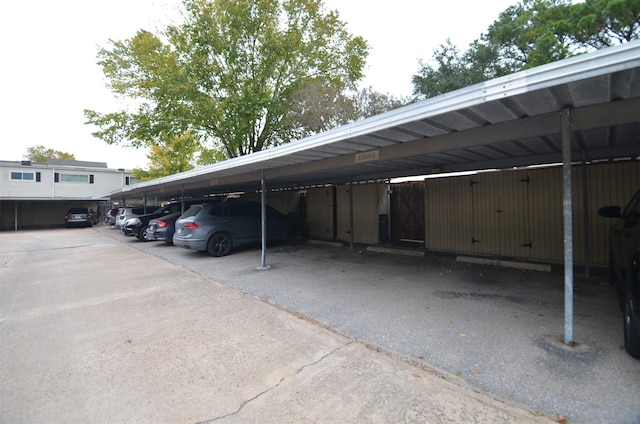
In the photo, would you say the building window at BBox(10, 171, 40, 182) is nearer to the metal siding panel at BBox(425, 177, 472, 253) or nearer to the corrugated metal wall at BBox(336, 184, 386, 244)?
the corrugated metal wall at BBox(336, 184, 386, 244)

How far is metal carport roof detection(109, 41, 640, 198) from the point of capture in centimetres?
257

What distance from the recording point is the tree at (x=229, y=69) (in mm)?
14289

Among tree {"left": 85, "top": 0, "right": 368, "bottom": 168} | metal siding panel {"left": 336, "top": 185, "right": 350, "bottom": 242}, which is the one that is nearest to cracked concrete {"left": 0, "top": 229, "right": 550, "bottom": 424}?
Answer: metal siding panel {"left": 336, "top": 185, "right": 350, "bottom": 242}

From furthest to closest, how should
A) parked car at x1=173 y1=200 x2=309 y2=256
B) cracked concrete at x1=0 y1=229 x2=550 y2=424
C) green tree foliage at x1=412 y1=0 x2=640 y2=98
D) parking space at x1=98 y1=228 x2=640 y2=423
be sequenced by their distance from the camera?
green tree foliage at x1=412 y1=0 x2=640 y2=98, parked car at x1=173 y1=200 x2=309 y2=256, parking space at x1=98 y1=228 x2=640 y2=423, cracked concrete at x1=0 y1=229 x2=550 y2=424

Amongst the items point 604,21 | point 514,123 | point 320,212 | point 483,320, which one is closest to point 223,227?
point 320,212

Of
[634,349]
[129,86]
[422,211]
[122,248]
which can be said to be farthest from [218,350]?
[129,86]

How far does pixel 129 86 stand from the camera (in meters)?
16.7

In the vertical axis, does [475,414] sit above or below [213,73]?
below

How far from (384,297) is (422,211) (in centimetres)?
613

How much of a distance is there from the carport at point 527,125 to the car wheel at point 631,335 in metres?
0.43

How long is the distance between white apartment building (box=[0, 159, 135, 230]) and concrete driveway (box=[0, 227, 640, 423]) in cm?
2569

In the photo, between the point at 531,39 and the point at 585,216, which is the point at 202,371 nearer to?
the point at 585,216

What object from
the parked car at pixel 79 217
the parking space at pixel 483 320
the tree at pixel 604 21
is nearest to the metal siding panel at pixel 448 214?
the parking space at pixel 483 320

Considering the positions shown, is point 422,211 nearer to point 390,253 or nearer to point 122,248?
point 390,253
